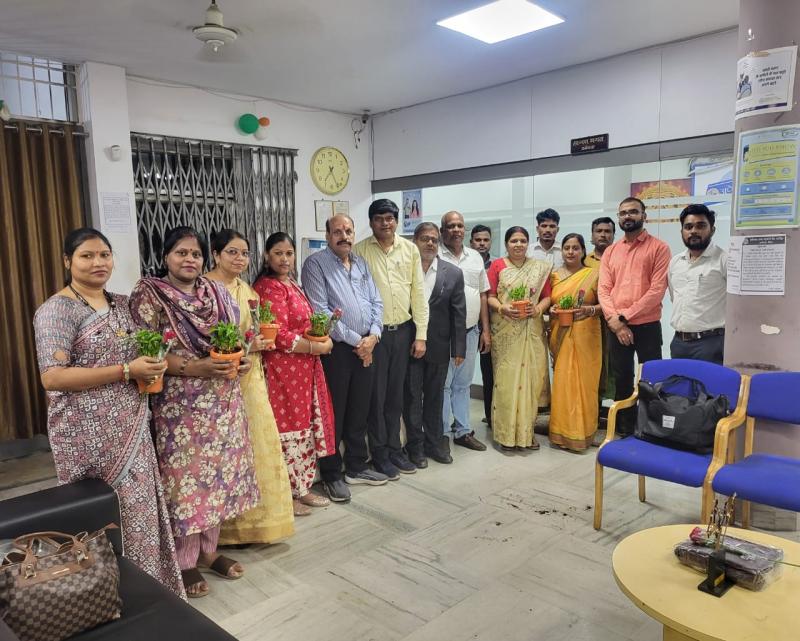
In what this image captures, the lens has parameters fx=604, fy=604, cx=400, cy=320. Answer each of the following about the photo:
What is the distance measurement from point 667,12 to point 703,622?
3.46 meters

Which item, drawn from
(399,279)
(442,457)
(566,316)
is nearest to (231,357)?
(399,279)

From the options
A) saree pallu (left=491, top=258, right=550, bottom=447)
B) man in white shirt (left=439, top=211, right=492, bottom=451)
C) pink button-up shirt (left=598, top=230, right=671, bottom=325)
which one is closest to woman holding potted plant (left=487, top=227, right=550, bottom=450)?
saree pallu (left=491, top=258, right=550, bottom=447)

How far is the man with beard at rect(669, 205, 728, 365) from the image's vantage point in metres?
3.52

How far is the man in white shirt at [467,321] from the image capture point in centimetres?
409

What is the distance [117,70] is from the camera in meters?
4.39

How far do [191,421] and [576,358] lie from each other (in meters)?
2.55

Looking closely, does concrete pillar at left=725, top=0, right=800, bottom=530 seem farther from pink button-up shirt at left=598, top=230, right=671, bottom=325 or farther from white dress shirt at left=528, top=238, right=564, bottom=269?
white dress shirt at left=528, top=238, right=564, bottom=269

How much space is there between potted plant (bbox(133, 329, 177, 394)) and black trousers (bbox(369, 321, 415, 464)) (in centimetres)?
148

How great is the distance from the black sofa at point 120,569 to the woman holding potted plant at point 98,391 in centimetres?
12

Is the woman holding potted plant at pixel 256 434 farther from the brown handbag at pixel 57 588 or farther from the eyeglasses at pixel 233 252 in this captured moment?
the brown handbag at pixel 57 588

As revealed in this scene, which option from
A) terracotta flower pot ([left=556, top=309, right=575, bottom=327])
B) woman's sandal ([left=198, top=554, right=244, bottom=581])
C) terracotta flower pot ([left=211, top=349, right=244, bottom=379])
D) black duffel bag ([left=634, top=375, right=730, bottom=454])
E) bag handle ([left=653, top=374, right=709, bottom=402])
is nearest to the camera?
terracotta flower pot ([left=211, top=349, right=244, bottom=379])

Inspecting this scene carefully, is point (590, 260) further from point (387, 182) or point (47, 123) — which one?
point (47, 123)

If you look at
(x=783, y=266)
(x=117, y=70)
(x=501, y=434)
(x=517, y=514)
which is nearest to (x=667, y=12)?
(x=783, y=266)

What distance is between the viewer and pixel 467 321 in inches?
161
